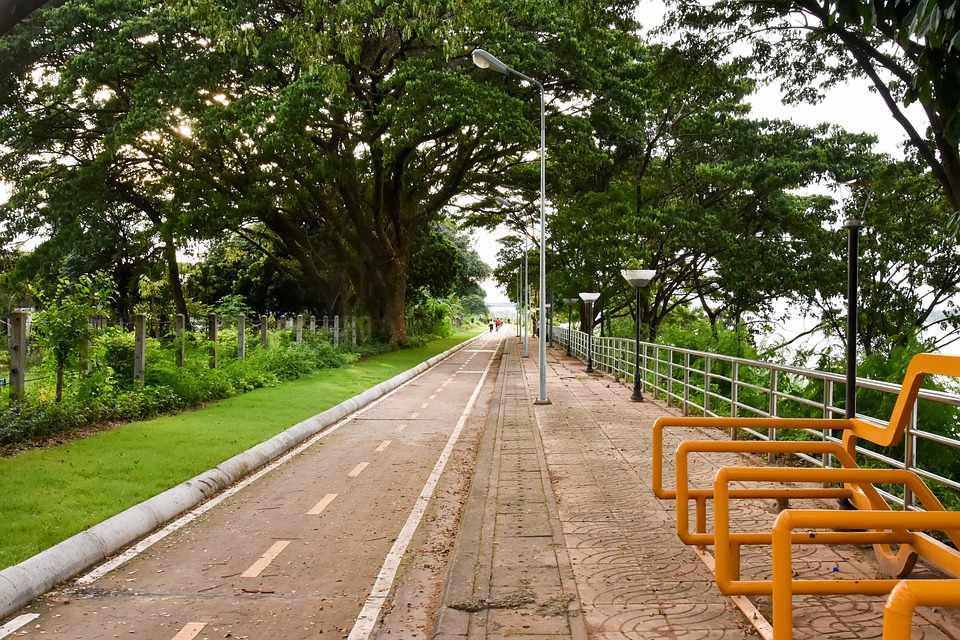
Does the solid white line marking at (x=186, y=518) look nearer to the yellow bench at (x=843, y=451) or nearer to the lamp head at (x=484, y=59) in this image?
the yellow bench at (x=843, y=451)

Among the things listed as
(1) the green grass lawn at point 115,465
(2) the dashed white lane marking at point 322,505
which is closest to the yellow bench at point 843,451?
(2) the dashed white lane marking at point 322,505

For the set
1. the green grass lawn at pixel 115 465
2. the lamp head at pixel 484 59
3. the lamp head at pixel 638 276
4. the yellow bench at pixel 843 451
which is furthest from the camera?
the lamp head at pixel 638 276

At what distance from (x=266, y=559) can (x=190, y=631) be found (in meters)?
1.49

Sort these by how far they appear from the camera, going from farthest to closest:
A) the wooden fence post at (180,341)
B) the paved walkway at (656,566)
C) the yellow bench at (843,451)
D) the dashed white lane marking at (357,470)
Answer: the wooden fence post at (180,341) → the dashed white lane marking at (357,470) → the yellow bench at (843,451) → the paved walkway at (656,566)

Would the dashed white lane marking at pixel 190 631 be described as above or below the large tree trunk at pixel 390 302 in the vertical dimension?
below

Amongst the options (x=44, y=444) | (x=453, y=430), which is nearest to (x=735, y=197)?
(x=453, y=430)

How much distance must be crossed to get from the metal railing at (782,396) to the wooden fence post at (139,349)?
10.2 metres

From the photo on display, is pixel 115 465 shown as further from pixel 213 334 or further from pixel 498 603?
pixel 213 334

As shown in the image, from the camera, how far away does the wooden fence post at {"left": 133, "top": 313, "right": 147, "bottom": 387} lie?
14.5m

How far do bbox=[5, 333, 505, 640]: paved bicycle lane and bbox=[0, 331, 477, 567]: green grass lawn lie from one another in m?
0.71

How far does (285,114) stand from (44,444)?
13689mm

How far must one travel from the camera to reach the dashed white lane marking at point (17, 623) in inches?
188

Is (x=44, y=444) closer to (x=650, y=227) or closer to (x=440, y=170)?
(x=650, y=227)

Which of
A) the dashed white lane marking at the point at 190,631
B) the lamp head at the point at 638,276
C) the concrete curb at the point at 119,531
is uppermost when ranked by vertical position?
the lamp head at the point at 638,276
